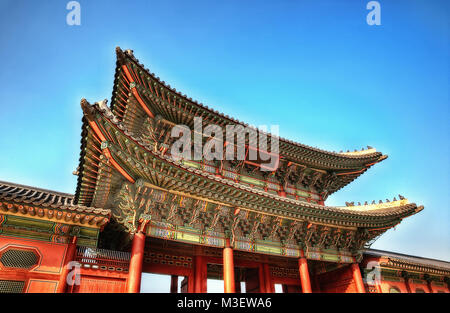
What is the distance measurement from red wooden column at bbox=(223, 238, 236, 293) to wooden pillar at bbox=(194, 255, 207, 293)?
1614 millimetres

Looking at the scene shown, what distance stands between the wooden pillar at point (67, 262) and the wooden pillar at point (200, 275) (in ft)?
15.9

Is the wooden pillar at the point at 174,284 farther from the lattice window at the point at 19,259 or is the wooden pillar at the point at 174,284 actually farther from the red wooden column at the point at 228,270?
the lattice window at the point at 19,259

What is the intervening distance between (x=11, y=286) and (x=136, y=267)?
3201 millimetres

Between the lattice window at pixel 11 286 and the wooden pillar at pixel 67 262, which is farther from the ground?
the wooden pillar at pixel 67 262

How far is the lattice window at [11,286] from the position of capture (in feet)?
24.3

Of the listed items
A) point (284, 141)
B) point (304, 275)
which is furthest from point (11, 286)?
point (284, 141)

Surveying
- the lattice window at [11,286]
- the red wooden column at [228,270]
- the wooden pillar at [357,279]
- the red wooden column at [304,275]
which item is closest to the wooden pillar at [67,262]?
the lattice window at [11,286]

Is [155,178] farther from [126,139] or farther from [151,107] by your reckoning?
[151,107]

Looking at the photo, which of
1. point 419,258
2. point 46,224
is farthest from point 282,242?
point 419,258

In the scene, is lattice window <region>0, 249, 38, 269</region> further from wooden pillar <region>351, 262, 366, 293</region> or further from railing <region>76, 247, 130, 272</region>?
wooden pillar <region>351, 262, 366, 293</region>

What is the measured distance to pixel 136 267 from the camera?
27.1 ft

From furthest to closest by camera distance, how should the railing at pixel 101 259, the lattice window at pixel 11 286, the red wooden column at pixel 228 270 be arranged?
1. the red wooden column at pixel 228 270
2. the railing at pixel 101 259
3. the lattice window at pixel 11 286

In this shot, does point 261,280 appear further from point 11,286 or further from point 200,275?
point 11,286

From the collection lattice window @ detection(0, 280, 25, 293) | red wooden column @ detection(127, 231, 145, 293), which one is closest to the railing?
red wooden column @ detection(127, 231, 145, 293)
